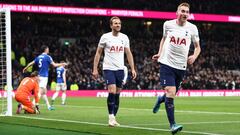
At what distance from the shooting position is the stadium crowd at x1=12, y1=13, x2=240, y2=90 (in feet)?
153

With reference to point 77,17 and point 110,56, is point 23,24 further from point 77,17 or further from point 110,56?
Result: point 110,56

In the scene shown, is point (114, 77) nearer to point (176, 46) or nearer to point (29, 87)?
point (176, 46)

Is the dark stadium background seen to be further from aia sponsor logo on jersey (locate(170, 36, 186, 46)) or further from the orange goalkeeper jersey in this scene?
aia sponsor logo on jersey (locate(170, 36, 186, 46))

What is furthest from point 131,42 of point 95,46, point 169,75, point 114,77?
point 169,75

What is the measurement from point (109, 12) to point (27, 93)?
29.1 metres

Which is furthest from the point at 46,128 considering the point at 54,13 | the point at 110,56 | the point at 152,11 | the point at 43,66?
the point at 152,11

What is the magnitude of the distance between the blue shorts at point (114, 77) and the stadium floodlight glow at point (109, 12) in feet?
93.1

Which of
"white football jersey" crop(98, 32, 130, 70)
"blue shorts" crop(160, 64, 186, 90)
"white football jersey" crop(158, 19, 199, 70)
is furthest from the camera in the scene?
"white football jersey" crop(98, 32, 130, 70)

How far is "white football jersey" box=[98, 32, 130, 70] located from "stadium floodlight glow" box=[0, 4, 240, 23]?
92.5 feet

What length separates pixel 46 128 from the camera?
505 inches

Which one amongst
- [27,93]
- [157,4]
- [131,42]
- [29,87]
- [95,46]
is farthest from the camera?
[157,4]

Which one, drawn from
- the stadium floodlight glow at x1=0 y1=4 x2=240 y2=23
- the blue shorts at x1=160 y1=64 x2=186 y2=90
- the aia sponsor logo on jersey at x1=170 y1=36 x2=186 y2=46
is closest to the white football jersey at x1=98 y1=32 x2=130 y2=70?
the blue shorts at x1=160 y1=64 x2=186 y2=90

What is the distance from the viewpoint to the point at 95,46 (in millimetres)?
51844

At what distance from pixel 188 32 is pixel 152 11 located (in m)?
38.9
